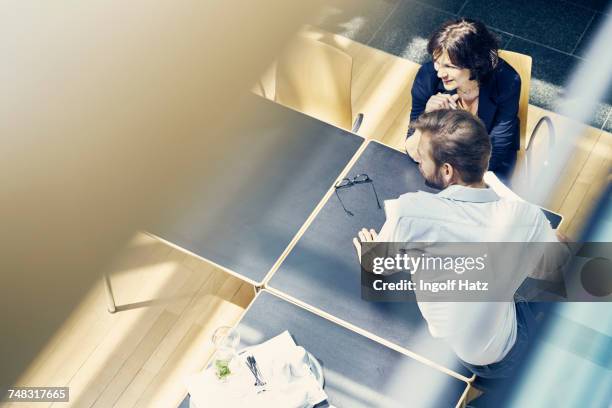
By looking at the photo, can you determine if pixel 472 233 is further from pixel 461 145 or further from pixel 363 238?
pixel 363 238

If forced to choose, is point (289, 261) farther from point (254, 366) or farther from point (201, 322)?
point (201, 322)

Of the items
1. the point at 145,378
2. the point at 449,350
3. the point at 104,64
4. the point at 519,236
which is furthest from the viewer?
the point at 104,64

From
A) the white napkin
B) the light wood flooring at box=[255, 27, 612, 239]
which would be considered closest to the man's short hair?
the white napkin

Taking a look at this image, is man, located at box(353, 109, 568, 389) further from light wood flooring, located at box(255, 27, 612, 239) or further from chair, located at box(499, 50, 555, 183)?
light wood flooring, located at box(255, 27, 612, 239)

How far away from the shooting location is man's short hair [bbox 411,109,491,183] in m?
3.23

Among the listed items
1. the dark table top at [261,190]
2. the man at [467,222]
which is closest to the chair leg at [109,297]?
the dark table top at [261,190]

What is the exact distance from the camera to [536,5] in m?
5.69

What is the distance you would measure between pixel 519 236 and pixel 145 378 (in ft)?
5.97

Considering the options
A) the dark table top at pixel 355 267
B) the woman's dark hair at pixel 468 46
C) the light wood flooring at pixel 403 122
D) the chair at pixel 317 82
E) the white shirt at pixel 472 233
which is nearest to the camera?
the white shirt at pixel 472 233

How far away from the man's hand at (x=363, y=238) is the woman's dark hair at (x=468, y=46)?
0.84 metres

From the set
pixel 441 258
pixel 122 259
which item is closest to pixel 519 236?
pixel 441 258

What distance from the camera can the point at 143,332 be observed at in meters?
4.19

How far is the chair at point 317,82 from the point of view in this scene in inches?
167

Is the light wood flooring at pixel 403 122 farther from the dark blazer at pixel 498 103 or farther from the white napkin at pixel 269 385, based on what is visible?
the white napkin at pixel 269 385
